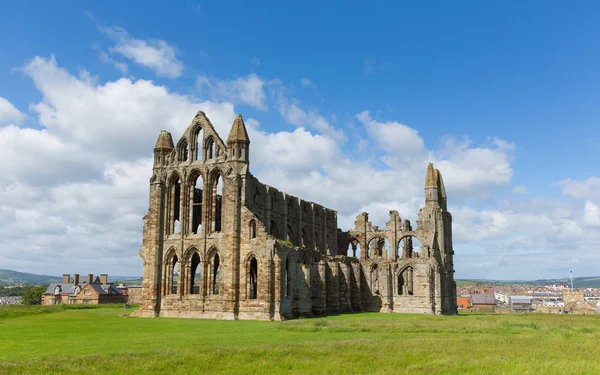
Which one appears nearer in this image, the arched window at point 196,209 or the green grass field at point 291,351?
the green grass field at point 291,351

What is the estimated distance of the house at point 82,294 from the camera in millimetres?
89838

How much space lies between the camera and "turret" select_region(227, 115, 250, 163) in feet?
148

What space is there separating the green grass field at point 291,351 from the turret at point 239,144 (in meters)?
17.4

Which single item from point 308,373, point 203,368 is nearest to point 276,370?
point 308,373

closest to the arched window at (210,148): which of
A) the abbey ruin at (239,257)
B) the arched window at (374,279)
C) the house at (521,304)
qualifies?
the abbey ruin at (239,257)

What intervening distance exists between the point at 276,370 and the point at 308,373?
115cm

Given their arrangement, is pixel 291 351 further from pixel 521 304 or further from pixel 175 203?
pixel 521 304

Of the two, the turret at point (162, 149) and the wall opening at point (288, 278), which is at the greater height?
the turret at point (162, 149)

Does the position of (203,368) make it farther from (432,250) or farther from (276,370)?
(432,250)

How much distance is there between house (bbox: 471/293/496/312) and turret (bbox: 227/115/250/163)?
58.0m

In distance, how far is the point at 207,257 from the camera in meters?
44.9

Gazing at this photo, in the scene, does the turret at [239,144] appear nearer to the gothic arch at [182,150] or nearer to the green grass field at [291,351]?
the gothic arch at [182,150]

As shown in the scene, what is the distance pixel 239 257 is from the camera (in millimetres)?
43375

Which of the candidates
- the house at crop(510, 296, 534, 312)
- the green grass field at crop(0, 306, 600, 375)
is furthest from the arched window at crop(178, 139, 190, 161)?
the house at crop(510, 296, 534, 312)
